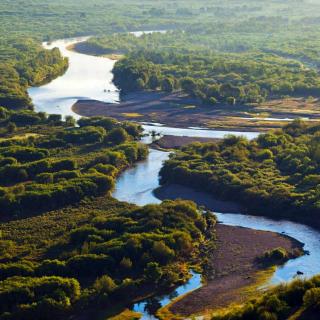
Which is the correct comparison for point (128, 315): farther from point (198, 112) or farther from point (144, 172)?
point (198, 112)

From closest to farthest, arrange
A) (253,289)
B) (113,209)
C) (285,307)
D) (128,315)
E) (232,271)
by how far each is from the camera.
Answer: (285,307)
(128,315)
(253,289)
(232,271)
(113,209)

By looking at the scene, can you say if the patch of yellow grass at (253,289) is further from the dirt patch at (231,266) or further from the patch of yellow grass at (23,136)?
the patch of yellow grass at (23,136)

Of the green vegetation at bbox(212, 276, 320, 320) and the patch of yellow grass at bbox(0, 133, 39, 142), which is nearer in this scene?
the green vegetation at bbox(212, 276, 320, 320)

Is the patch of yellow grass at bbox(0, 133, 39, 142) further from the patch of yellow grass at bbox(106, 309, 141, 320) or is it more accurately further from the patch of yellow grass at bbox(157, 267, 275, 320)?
the patch of yellow grass at bbox(106, 309, 141, 320)

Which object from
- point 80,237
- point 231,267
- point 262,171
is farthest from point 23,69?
point 231,267

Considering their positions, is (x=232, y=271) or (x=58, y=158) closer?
(x=232, y=271)

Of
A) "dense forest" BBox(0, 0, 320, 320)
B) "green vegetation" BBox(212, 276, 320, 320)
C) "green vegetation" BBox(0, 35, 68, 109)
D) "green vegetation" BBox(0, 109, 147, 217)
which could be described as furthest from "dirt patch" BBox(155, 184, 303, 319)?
"green vegetation" BBox(0, 35, 68, 109)

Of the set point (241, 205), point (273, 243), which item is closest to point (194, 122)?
point (241, 205)

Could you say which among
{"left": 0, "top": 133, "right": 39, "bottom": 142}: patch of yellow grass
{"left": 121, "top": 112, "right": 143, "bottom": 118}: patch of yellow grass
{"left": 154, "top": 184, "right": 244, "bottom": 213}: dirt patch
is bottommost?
{"left": 121, "top": 112, "right": 143, "bottom": 118}: patch of yellow grass
